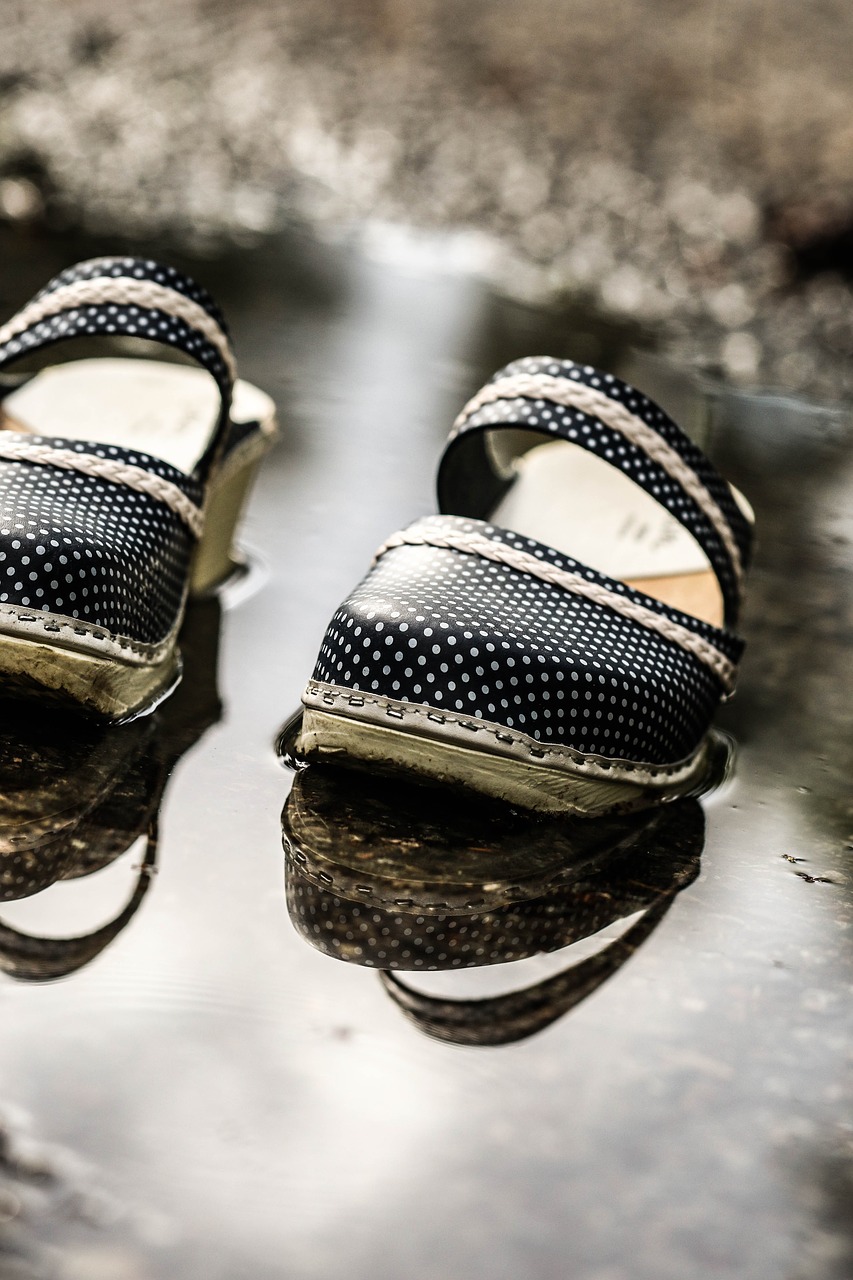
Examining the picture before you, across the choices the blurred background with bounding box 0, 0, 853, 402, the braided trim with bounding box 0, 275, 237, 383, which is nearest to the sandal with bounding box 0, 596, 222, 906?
the braided trim with bounding box 0, 275, 237, 383

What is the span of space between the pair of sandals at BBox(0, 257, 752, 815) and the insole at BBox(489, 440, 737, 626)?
0.07 feet

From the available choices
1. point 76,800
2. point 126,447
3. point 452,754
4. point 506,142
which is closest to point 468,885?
point 452,754

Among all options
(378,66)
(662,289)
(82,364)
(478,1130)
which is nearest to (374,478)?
(82,364)

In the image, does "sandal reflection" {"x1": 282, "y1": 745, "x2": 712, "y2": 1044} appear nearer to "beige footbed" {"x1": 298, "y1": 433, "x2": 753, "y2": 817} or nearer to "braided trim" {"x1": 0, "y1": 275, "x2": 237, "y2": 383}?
"beige footbed" {"x1": 298, "y1": 433, "x2": 753, "y2": 817}

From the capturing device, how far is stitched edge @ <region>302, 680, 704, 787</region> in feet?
3.54

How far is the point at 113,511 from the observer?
1236 millimetres

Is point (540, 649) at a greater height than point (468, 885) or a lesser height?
greater

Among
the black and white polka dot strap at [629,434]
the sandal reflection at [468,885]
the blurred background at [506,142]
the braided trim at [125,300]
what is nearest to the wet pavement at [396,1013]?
the sandal reflection at [468,885]

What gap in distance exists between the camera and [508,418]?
132 cm

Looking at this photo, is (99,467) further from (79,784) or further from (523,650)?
(523,650)

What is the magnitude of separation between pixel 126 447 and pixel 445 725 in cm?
61

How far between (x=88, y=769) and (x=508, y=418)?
0.54 meters

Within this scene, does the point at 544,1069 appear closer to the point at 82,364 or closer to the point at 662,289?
the point at 82,364

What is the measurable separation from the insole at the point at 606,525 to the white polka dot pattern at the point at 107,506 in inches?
15.7
